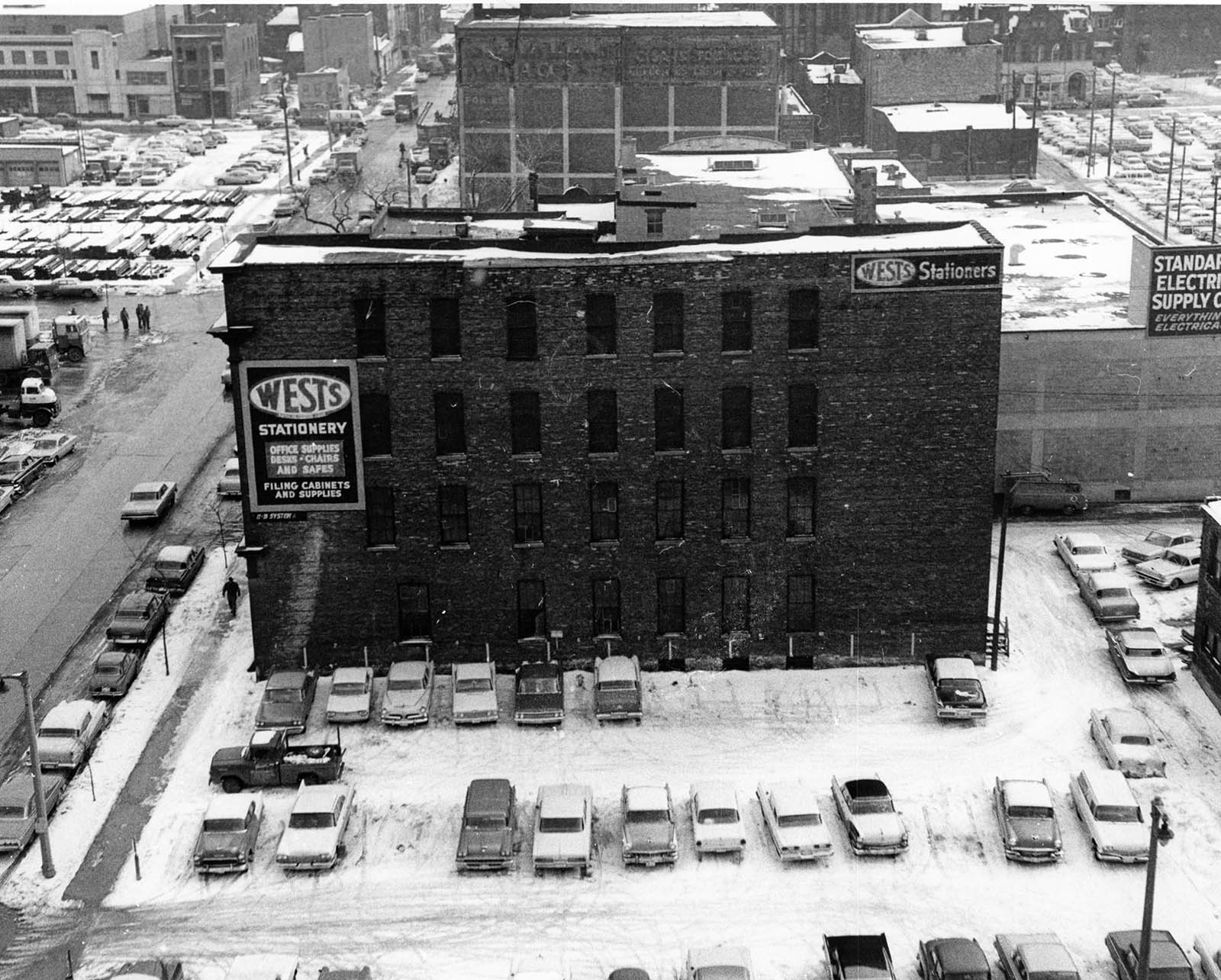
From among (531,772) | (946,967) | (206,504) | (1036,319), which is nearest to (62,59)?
(206,504)

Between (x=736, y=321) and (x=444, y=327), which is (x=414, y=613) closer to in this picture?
(x=444, y=327)

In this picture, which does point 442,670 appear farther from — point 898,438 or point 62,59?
point 62,59

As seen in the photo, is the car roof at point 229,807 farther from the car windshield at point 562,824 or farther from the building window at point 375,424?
the building window at point 375,424

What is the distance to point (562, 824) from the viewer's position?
48688 millimetres

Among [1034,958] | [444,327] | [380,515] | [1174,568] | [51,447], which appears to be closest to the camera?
[1034,958]

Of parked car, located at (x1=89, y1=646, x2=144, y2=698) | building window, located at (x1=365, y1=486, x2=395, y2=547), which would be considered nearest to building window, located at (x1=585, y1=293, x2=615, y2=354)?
building window, located at (x1=365, y1=486, x2=395, y2=547)

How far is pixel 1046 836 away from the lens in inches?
1875

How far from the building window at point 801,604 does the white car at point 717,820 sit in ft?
33.2

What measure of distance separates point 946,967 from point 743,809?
1023cm

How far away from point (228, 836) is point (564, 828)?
965cm

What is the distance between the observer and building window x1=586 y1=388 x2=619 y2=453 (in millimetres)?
56562

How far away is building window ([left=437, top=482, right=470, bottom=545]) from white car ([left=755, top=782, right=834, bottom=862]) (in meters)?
14.7

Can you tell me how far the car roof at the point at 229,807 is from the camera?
48.8 meters

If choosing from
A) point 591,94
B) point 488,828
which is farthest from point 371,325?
point 591,94
